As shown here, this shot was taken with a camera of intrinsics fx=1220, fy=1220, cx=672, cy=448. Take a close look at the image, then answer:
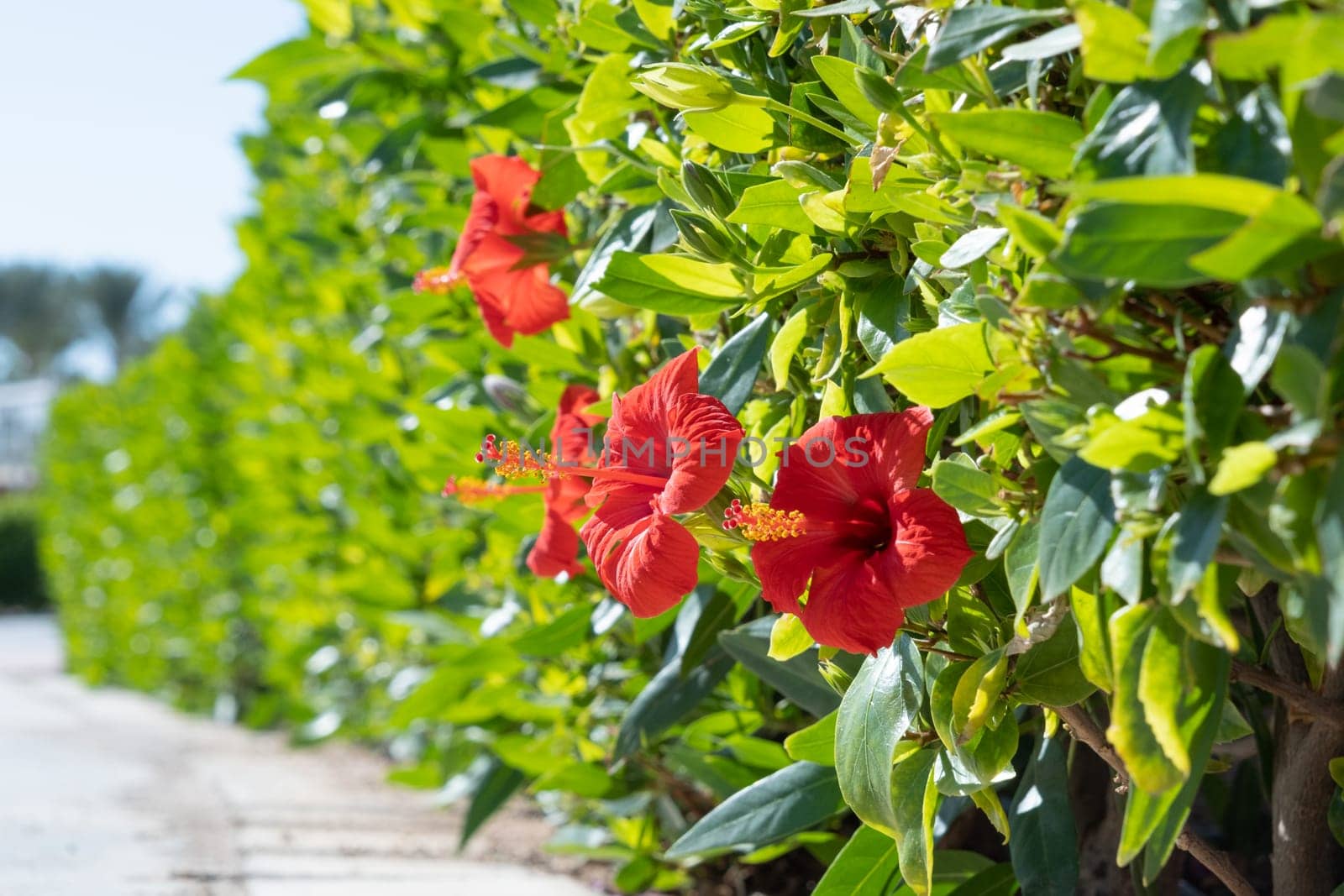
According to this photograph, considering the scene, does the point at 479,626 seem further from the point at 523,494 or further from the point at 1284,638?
the point at 1284,638

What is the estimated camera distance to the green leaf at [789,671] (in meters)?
1.40

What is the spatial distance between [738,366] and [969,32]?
46 centimetres

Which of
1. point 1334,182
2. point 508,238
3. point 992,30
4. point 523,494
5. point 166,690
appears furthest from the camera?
point 166,690

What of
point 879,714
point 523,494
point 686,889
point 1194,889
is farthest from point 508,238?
point 1194,889

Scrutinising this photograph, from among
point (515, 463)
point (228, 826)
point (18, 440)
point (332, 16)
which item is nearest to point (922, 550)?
point (515, 463)

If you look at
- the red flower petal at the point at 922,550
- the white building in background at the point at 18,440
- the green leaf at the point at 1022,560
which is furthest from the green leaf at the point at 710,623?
the white building in background at the point at 18,440

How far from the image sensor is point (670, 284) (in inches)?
48.2

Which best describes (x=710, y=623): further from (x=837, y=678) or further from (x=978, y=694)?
(x=978, y=694)

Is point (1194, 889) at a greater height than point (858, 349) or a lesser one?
lesser

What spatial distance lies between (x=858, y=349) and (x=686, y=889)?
135cm

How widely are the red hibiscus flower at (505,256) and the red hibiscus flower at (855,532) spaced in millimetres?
620

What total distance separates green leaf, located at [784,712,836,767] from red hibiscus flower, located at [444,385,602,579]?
0.34 m

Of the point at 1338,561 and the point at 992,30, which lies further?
the point at 992,30

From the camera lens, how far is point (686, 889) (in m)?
2.19
